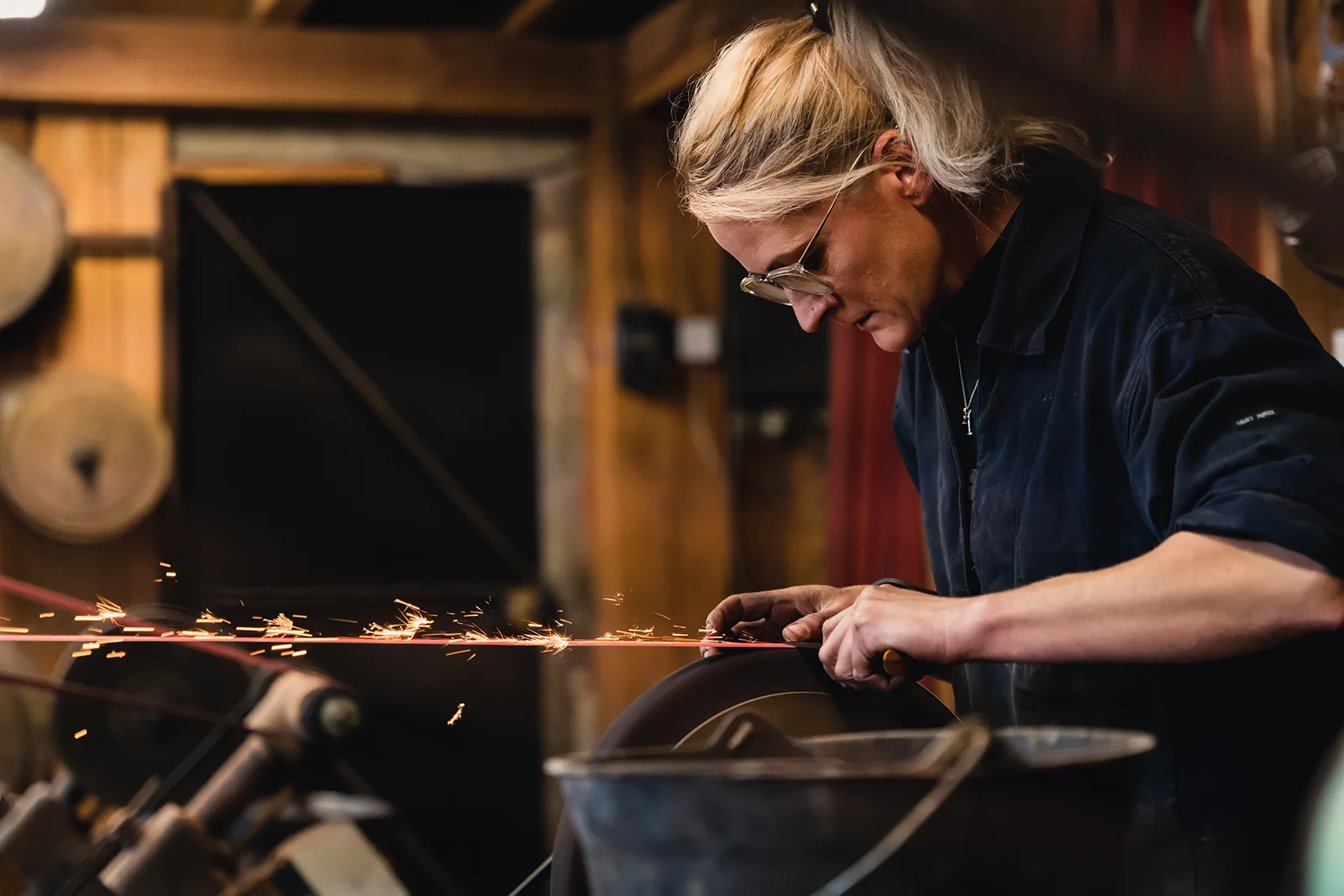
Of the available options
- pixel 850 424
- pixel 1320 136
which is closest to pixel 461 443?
pixel 850 424

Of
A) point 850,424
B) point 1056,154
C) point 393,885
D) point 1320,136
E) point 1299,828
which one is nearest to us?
point 1299,828

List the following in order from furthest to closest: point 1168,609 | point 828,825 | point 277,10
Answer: point 277,10
point 1168,609
point 828,825

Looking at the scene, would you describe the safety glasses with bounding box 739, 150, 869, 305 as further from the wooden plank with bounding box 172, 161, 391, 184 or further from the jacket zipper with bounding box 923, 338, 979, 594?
the wooden plank with bounding box 172, 161, 391, 184

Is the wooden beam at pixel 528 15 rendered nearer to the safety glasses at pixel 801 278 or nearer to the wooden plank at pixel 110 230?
the wooden plank at pixel 110 230

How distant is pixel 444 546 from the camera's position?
4742 millimetres

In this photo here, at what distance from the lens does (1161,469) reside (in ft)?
4.44

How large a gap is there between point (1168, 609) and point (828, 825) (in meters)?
0.41

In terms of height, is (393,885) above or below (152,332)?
below

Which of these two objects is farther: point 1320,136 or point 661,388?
point 661,388

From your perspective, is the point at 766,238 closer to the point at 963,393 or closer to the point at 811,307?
the point at 811,307

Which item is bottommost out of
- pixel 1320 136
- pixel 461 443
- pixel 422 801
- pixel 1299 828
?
pixel 422 801

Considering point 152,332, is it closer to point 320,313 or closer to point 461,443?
point 320,313

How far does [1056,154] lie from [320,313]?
3.40 m

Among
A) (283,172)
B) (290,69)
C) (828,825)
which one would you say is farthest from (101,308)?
(828,825)
